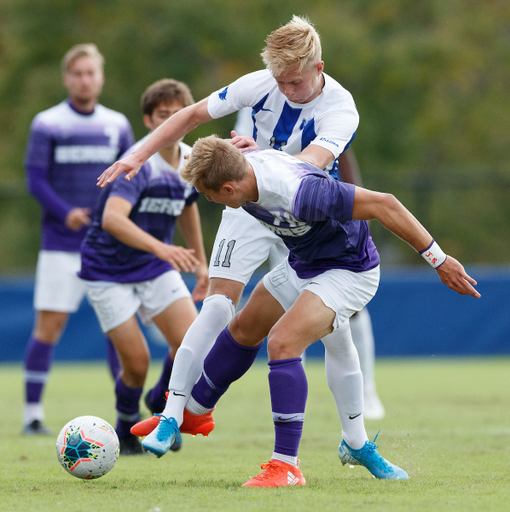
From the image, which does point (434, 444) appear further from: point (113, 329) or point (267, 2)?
point (267, 2)

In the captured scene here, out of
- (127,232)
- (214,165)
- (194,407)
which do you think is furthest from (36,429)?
(214,165)

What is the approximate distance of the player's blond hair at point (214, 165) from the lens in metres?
3.95

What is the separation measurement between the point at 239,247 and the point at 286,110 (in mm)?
774

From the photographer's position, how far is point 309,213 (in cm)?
397

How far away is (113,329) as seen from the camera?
5523mm

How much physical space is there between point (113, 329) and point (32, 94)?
1551cm

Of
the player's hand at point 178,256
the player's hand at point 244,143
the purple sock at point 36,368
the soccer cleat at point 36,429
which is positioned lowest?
the soccer cleat at point 36,429

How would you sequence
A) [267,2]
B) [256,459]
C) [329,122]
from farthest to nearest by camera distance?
[267,2]
[256,459]
[329,122]

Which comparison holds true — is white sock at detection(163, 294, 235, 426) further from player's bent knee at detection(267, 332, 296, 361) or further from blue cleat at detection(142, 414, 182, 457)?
player's bent knee at detection(267, 332, 296, 361)

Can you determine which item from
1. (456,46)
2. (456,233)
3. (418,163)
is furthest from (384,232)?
(456,46)

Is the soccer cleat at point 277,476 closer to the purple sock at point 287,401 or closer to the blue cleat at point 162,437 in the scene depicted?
the purple sock at point 287,401

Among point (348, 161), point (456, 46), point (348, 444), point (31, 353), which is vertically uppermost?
point (456, 46)

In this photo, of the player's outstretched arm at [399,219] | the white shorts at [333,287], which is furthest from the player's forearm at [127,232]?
the player's outstretched arm at [399,219]

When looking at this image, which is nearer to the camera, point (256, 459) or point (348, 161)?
point (256, 459)
